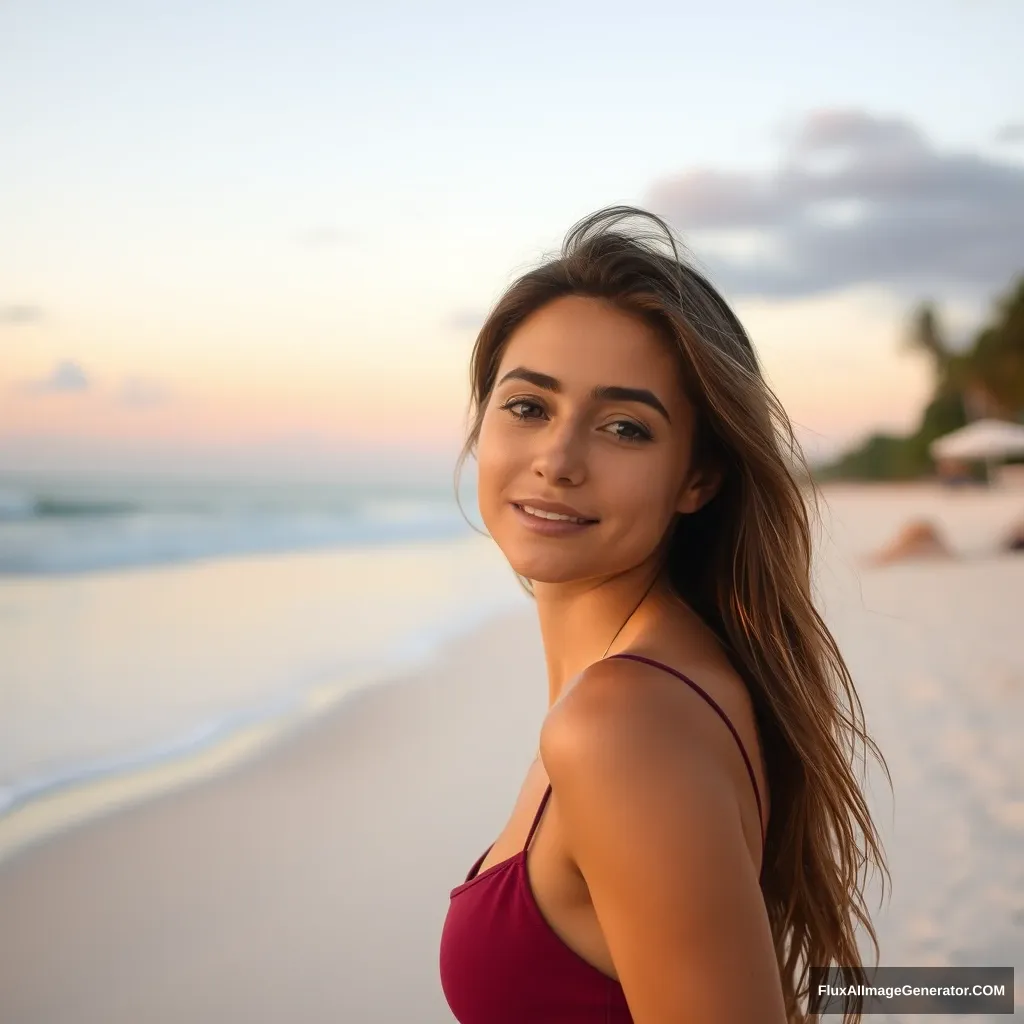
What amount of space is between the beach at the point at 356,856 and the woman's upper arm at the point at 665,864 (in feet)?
6.49

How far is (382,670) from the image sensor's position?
788cm

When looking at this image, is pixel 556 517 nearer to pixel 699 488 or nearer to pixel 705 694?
pixel 699 488

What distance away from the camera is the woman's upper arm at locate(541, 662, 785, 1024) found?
119 centimetres

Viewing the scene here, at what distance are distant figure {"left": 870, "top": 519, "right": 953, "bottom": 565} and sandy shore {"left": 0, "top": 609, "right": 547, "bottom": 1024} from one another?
9454 mm

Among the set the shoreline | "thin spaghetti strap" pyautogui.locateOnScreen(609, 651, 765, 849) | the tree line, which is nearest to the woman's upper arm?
"thin spaghetti strap" pyautogui.locateOnScreen(609, 651, 765, 849)

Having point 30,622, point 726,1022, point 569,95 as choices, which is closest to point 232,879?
point 726,1022

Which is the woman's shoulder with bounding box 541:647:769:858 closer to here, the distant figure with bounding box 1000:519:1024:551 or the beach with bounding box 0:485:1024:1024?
the beach with bounding box 0:485:1024:1024

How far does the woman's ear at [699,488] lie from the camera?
1.79 meters

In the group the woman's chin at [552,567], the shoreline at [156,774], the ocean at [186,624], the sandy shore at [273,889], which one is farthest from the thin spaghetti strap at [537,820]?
the ocean at [186,624]

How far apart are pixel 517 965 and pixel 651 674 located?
490 mm

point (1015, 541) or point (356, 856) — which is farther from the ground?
point (356, 856)

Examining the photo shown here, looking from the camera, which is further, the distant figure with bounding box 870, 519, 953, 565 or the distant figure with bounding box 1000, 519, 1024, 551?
the distant figure with bounding box 1000, 519, 1024, 551

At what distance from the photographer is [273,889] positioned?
4.22 m

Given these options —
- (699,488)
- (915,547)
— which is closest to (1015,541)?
(915,547)
